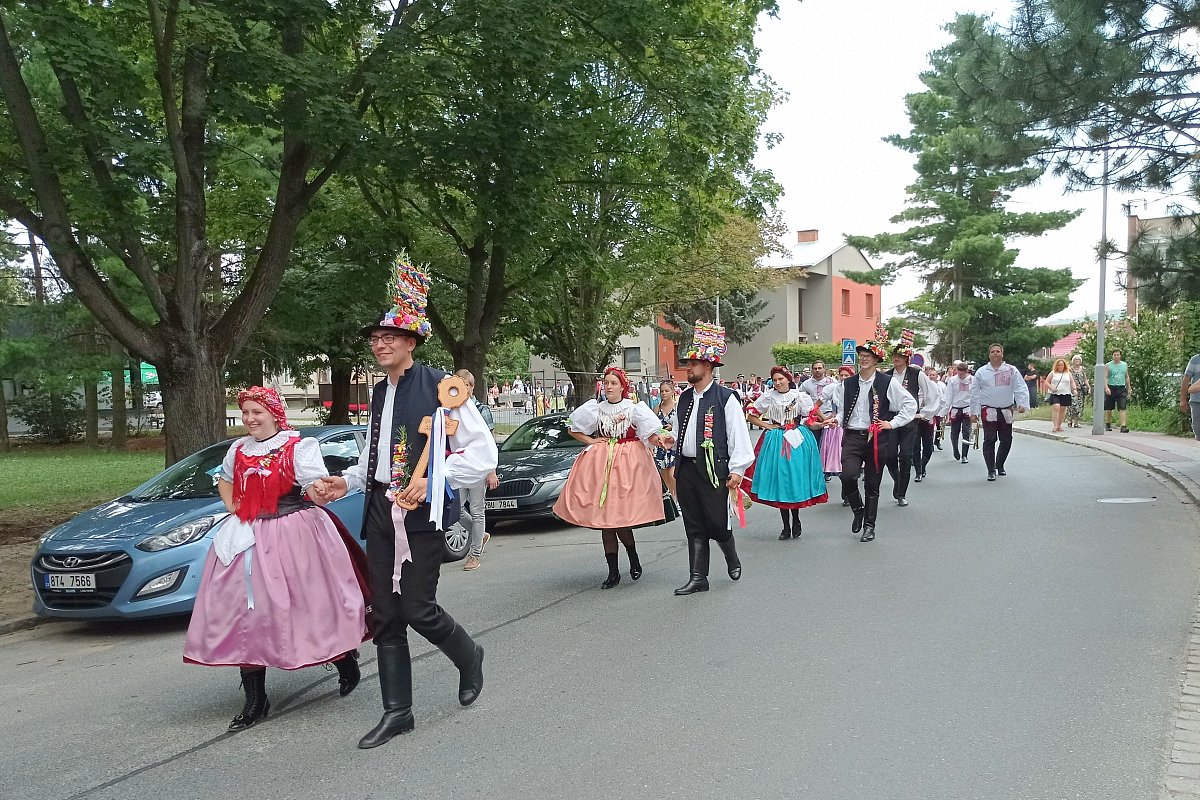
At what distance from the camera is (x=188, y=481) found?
841cm

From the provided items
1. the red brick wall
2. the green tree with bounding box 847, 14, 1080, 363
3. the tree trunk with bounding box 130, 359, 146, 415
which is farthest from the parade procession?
the red brick wall

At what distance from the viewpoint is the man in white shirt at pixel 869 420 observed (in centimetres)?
1023

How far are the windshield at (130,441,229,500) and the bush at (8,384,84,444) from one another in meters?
25.8

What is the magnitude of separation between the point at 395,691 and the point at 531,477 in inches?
286

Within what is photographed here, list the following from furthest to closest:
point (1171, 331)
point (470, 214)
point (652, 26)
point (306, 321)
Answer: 1. point (1171, 331)
2. point (306, 321)
3. point (470, 214)
4. point (652, 26)

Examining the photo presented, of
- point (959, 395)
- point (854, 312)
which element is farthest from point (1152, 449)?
point (854, 312)

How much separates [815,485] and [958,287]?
36.4 m

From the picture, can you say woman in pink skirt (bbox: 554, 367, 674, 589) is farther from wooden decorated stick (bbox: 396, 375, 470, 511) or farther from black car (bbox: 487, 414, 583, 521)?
wooden decorated stick (bbox: 396, 375, 470, 511)

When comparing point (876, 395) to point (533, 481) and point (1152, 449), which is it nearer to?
point (533, 481)

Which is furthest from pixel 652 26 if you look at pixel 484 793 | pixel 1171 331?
pixel 1171 331

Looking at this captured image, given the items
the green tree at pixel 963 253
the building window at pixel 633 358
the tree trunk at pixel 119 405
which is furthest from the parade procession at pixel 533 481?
the building window at pixel 633 358

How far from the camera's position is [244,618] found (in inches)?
193

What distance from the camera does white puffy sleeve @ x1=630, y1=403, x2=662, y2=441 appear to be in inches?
320

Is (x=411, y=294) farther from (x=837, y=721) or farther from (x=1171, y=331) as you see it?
(x=1171, y=331)
